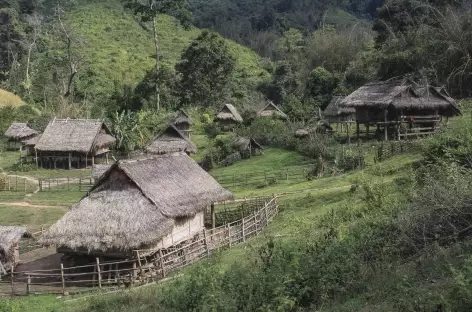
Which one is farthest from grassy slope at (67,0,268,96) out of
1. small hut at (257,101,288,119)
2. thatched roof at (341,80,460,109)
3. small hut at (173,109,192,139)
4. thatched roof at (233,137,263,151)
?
thatched roof at (341,80,460,109)

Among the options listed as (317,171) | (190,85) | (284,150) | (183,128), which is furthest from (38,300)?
(190,85)

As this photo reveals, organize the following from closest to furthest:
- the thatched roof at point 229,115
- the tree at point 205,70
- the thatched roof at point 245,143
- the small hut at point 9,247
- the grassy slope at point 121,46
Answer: the small hut at point 9,247 < the thatched roof at point 245,143 < the thatched roof at point 229,115 < the tree at point 205,70 < the grassy slope at point 121,46

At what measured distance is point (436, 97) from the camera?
3069 cm

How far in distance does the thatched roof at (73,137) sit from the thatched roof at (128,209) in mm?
20381

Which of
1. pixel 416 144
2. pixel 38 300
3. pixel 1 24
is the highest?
pixel 1 24

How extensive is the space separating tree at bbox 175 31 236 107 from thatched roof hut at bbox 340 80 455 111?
82.3 feet

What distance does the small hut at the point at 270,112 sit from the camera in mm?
45294

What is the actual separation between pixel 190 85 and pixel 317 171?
30.0 meters

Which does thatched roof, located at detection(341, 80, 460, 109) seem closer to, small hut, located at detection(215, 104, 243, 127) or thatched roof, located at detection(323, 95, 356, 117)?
thatched roof, located at detection(323, 95, 356, 117)

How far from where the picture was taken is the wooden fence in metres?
17.0

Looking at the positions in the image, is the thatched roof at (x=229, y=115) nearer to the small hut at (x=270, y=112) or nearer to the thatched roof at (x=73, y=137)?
the small hut at (x=270, y=112)

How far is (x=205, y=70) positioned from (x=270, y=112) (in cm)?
1130

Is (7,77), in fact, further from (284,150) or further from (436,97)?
(436,97)

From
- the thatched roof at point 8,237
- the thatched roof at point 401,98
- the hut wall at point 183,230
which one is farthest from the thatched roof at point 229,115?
the thatched roof at point 8,237
